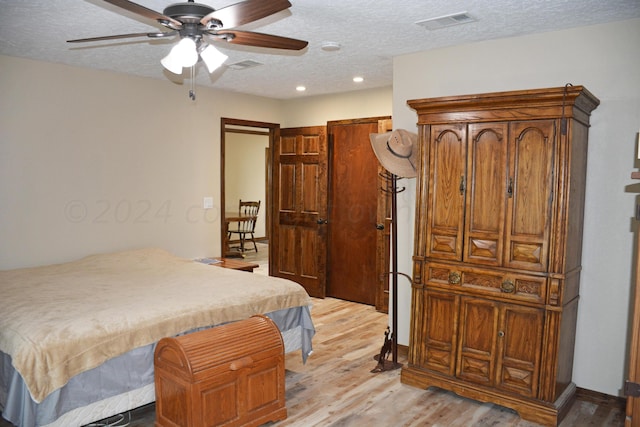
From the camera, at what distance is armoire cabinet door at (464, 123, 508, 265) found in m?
3.06

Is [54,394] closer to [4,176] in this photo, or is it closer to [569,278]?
[4,176]

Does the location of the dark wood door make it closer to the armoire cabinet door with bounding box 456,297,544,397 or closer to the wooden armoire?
the wooden armoire

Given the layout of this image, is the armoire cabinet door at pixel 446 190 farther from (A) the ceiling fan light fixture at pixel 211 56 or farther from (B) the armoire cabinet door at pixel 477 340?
(A) the ceiling fan light fixture at pixel 211 56

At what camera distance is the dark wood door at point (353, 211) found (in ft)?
18.2

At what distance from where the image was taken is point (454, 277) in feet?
10.6

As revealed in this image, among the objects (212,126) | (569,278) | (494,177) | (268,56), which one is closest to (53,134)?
(212,126)

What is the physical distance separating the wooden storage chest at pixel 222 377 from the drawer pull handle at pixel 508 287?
140cm

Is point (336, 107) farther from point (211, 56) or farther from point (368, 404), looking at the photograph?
point (368, 404)

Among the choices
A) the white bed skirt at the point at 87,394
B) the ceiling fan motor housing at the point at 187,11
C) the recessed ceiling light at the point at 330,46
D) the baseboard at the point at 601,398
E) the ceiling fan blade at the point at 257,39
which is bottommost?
the baseboard at the point at 601,398

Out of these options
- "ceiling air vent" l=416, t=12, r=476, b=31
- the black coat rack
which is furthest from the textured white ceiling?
the black coat rack

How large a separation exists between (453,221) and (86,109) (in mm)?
3430

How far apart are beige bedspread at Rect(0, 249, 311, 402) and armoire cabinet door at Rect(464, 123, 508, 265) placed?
131cm

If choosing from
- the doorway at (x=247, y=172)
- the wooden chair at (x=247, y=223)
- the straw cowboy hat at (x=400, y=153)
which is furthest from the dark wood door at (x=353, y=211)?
the doorway at (x=247, y=172)

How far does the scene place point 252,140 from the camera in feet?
35.0
